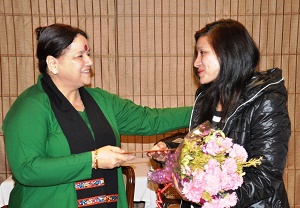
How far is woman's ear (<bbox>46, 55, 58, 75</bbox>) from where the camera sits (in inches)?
84.2

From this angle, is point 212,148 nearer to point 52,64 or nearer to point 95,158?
point 95,158

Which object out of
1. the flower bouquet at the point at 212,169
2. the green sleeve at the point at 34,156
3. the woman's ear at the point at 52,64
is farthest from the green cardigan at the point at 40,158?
the flower bouquet at the point at 212,169

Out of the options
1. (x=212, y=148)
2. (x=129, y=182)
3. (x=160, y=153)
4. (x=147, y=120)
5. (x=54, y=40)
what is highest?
(x=54, y=40)

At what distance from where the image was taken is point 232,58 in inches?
71.7

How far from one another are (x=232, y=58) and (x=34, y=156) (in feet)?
3.41

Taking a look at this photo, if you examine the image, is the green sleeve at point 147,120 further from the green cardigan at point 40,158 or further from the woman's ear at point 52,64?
the woman's ear at point 52,64

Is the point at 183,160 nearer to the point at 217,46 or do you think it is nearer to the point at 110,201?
the point at 217,46

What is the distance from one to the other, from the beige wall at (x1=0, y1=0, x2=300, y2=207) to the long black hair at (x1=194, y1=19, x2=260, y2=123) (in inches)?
70.7

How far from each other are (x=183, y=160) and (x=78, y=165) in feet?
2.04

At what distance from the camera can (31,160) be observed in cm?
191

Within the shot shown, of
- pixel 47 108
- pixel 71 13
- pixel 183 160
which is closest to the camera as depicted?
pixel 183 160

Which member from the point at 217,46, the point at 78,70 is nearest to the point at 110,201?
the point at 78,70

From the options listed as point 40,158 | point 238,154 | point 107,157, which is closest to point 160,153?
point 107,157

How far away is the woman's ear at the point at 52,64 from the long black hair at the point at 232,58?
83cm
